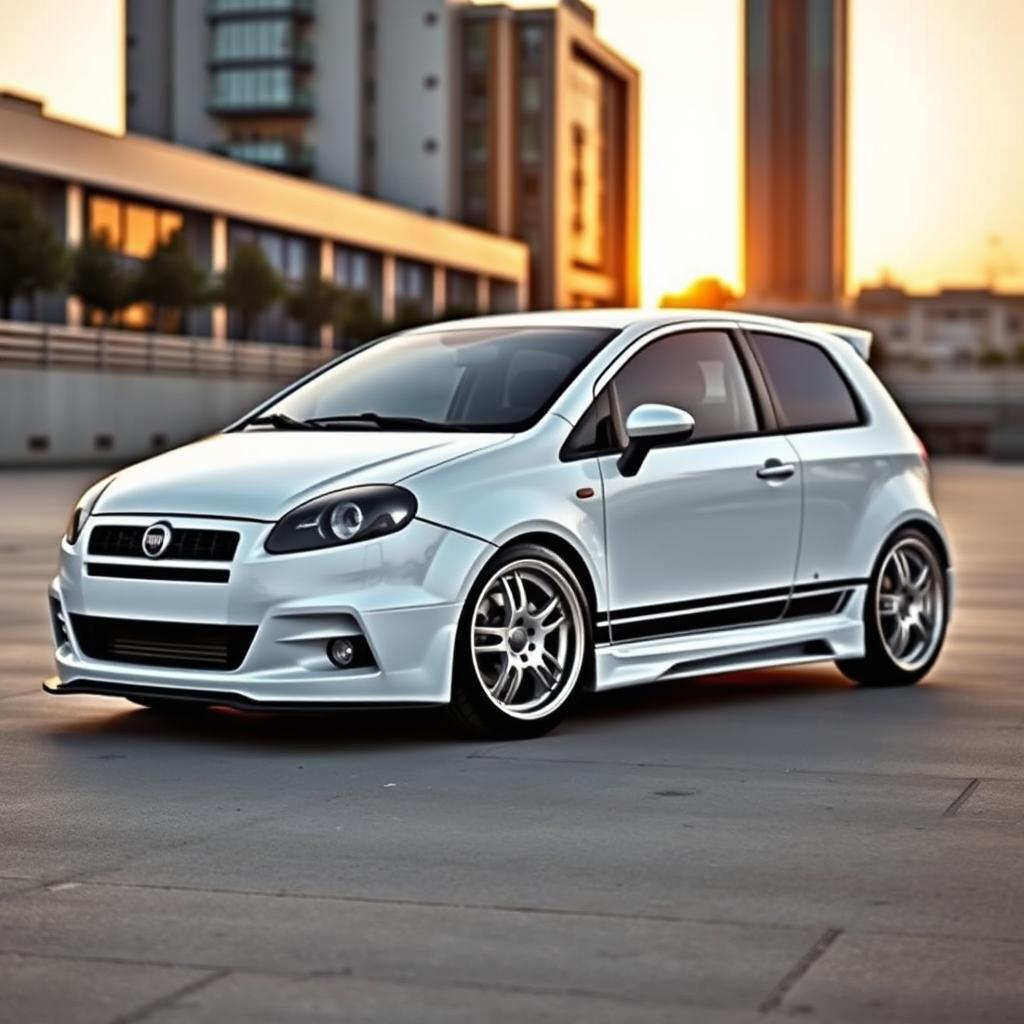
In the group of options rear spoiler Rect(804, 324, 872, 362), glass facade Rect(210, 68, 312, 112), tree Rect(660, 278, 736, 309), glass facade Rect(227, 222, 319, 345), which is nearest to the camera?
rear spoiler Rect(804, 324, 872, 362)

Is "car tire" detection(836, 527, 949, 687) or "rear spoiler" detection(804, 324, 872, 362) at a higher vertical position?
"rear spoiler" detection(804, 324, 872, 362)

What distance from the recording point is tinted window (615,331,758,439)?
8.89 m

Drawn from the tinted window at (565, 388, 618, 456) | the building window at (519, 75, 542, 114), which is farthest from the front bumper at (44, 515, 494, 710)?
the building window at (519, 75, 542, 114)

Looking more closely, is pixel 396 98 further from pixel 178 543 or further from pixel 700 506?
pixel 178 543

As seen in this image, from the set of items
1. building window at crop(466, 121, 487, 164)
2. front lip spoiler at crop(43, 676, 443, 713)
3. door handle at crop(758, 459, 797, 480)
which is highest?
building window at crop(466, 121, 487, 164)

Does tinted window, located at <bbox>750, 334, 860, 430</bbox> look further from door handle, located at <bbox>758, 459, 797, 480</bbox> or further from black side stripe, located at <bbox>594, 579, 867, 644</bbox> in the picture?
black side stripe, located at <bbox>594, 579, 867, 644</bbox>

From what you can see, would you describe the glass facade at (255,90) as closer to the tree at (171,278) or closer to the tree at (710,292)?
the tree at (171,278)

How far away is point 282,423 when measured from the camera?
→ 29.6 feet

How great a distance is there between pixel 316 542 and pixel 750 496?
7.14 feet

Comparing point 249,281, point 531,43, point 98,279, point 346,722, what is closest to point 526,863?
point 346,722

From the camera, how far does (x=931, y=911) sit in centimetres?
519

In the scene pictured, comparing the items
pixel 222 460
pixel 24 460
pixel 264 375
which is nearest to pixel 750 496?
pixel 222 460

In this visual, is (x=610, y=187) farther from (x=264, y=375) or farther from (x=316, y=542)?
(x=316, y=542)

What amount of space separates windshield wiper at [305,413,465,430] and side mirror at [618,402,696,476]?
633 mm
